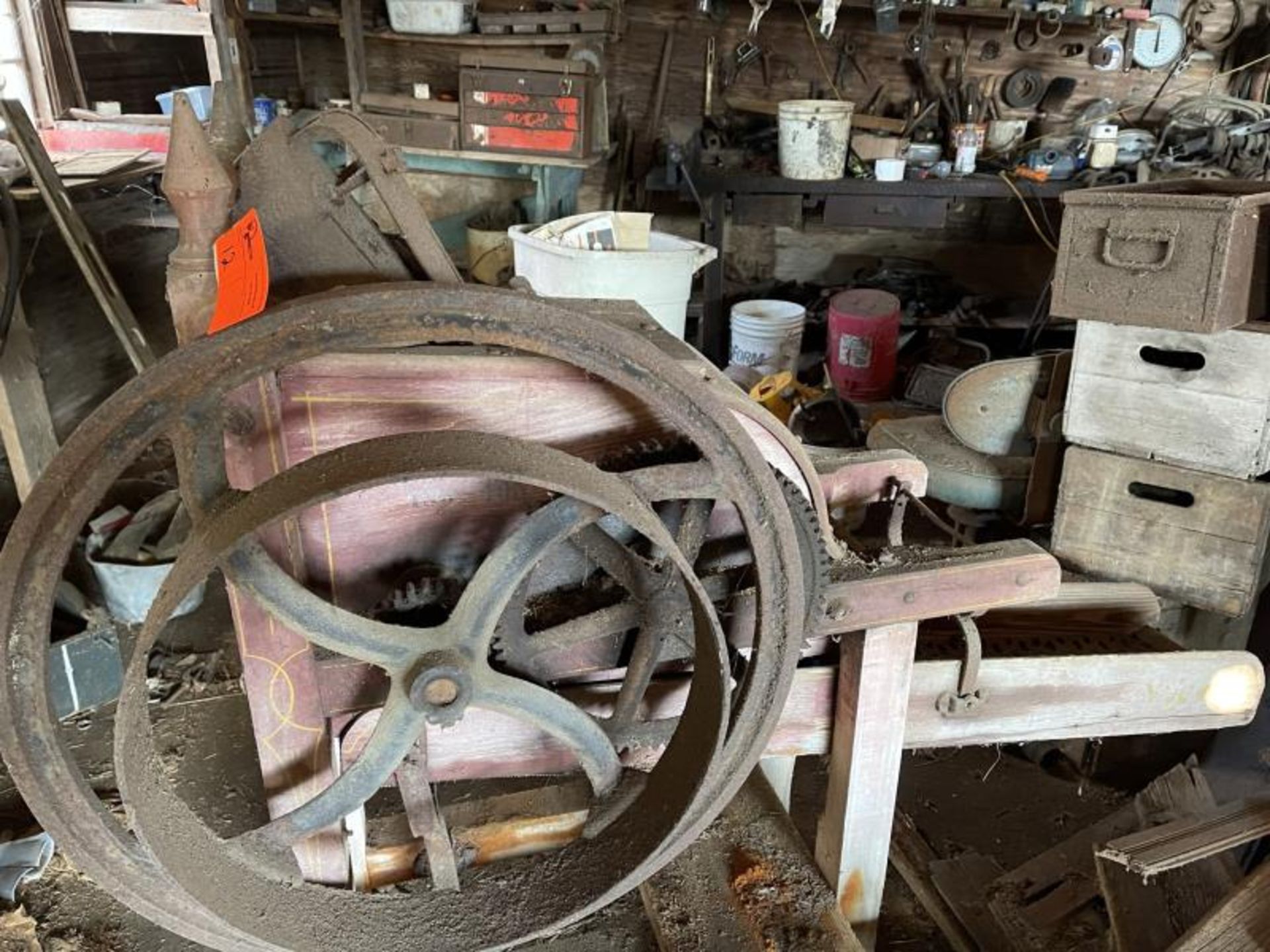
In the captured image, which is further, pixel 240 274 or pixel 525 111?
pixel 525 111

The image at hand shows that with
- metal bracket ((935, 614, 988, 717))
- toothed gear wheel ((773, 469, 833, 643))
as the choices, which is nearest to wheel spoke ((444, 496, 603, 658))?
toothed gear wheel ((773, 469, 833, 643))

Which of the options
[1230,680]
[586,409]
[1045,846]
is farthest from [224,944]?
[1045,846]

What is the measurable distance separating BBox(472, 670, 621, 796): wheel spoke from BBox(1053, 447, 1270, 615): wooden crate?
1511mm

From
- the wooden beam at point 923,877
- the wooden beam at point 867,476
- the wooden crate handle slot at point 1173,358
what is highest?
the wooden beam at point 867,476

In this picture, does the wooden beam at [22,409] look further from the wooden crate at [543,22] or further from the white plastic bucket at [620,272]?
the wooden crate at [543,22]

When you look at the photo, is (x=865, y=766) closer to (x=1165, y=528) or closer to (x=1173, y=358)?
(x=1165, y=528)

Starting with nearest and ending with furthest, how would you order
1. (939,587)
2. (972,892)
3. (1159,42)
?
(939,587), (972,892), (1159,42)

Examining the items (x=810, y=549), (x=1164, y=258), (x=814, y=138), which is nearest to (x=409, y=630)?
(x=810, y=549)

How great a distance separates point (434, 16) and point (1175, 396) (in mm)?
2920

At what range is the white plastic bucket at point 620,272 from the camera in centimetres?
289

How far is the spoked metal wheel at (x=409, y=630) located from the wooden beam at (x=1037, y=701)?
4.4 inches

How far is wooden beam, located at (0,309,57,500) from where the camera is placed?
2.79m

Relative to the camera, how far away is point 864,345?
3658 millimetres

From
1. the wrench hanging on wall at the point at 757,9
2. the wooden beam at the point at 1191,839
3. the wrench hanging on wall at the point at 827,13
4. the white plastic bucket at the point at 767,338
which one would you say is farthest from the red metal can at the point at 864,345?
the wooden beam at the point at 1191,839
